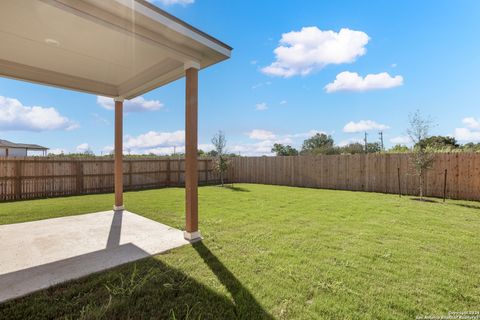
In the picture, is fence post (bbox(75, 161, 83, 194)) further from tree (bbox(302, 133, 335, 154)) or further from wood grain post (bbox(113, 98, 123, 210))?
tree (bbox(302, 133, 335, 154))

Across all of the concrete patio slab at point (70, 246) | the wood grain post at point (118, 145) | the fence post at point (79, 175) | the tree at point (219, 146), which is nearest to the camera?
Answer: the concrete patio slab at point (70, 246)

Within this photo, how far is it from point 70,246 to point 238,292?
9.11 feet

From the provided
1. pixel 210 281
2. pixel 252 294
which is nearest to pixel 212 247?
pixel 210 281

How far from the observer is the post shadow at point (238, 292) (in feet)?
5.91

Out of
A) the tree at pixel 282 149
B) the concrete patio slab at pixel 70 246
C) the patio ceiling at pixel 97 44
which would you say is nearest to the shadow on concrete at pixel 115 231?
the concrete patio slab at pixel 70 246

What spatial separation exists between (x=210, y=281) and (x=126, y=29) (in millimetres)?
3140

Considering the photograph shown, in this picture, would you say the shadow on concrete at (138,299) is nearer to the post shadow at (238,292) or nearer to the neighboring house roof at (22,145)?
the post shadow at (238,292)

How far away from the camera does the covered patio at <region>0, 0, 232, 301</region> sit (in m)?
2.57

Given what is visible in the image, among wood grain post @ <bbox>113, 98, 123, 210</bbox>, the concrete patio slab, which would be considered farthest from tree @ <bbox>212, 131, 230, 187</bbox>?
the concrete patio slab

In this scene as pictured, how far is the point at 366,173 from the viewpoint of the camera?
9.55 m

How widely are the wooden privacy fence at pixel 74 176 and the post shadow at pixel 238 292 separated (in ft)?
29.6

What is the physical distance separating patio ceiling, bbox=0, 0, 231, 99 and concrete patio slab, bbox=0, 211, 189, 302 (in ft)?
9.38

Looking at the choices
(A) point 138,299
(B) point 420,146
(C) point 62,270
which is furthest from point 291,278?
(B) point 420,146

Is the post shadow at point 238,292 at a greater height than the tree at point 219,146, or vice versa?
the tree at point 219,146
